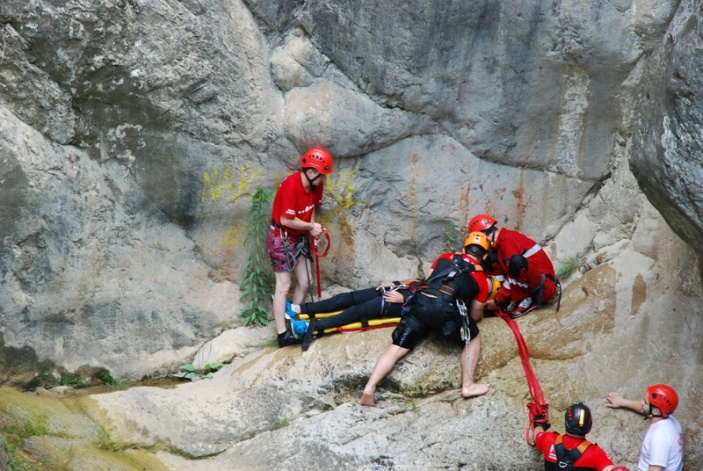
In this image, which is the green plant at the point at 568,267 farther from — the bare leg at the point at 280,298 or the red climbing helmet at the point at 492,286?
the bare leg at the point at 280,298

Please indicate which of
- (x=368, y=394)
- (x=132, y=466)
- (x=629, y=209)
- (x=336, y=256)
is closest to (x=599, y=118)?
(x=629, y=209)

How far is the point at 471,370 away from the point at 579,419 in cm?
109

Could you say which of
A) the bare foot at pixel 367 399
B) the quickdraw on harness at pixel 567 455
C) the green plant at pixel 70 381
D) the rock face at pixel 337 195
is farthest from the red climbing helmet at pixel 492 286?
the green plant at pixel 70 381

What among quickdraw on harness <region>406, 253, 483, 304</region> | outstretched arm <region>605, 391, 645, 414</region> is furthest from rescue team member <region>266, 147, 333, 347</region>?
outstretched arm <region>605, 391, 645, 414</region>

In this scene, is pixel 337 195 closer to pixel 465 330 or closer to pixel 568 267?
pixel 465 330

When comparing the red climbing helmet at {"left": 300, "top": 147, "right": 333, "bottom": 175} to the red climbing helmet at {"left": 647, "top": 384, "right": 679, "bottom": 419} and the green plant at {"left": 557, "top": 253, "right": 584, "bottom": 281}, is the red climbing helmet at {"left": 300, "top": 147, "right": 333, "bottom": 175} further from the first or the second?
the red climbing helmet at {"left": 647, "top": 384, "right": 679, "bottom": 419}

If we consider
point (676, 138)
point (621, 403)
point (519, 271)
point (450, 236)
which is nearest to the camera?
point (676, 138)

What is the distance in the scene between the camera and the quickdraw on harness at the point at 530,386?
726 cm

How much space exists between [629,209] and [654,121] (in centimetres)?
200

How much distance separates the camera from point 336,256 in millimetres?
8773

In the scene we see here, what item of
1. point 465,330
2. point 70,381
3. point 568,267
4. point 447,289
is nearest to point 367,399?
point 465,330

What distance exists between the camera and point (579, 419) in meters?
6.76

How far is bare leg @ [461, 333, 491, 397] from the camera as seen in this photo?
24.5 feet

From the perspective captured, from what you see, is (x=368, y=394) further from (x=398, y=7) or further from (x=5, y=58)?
(x=5, y=58)
